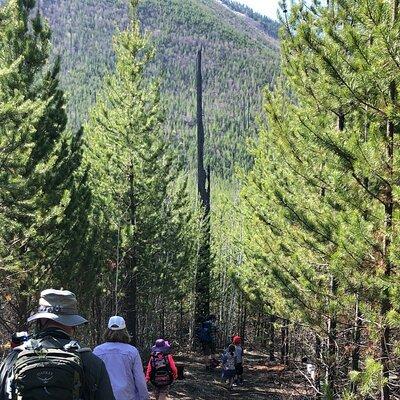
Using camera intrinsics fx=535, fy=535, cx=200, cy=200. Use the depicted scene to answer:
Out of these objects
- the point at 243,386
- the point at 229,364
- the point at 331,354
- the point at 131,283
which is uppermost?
the point at 131,283

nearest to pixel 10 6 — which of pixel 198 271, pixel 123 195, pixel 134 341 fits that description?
pixel 123 195

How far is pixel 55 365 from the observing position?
2359mm

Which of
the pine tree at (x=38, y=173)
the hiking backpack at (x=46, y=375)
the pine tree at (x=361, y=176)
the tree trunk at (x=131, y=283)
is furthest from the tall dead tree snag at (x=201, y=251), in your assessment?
the hiking backpack at (x=46, y=375)

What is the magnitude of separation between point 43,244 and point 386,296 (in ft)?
24.7

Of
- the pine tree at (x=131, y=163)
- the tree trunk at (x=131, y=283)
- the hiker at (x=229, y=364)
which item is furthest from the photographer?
the tree trunk at (x=131, y=283)

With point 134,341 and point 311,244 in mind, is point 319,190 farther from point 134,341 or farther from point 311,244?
point 134,341

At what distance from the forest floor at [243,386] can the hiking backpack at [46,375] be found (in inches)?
376

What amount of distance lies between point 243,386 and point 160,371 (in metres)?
7.55

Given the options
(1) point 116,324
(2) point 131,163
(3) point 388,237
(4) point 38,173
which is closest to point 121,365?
(1) point 116,324

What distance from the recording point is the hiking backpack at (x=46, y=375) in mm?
2328

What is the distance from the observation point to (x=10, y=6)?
780 cm

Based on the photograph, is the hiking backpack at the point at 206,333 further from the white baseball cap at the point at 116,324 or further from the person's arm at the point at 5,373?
the person's arm at the point at 5,373

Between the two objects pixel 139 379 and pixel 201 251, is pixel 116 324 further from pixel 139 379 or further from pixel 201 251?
pixel 201 251

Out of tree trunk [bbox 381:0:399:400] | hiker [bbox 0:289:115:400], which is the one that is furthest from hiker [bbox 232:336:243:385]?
hiker [bbox 0:289:115:400]
